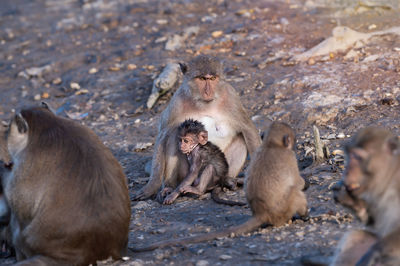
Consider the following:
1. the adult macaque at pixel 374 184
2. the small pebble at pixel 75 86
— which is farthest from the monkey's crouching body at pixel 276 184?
the small pebble at pixel 75 86

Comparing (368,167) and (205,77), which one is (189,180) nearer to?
(205,77)

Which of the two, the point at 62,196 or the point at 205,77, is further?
the point at 205,77

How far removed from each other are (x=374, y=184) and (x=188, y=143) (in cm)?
302

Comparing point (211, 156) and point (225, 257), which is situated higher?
point (211, 156)

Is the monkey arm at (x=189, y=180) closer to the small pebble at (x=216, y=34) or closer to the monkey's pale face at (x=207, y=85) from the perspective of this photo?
the monkey's pale face at (x=207, y=85)

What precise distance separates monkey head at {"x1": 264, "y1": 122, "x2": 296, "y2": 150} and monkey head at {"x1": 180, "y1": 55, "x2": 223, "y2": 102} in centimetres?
168

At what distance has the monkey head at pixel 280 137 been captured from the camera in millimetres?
4426

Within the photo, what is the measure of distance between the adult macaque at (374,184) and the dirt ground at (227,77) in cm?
55

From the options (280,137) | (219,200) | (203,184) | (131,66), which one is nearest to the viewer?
(280,137)

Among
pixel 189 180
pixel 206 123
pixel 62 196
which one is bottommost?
pixel 189 180

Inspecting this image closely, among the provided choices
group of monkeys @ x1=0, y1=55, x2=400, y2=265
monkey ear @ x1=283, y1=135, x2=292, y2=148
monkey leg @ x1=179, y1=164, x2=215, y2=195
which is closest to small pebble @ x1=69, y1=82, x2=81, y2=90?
monkey leg @ x1=179, y1=164, x2=215, y2=195

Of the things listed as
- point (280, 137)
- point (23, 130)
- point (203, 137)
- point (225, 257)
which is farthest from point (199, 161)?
point (23, 130)

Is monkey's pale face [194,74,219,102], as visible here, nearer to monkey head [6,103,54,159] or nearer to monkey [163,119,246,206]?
monkey [163,119,246,206]

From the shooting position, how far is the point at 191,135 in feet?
19.7
